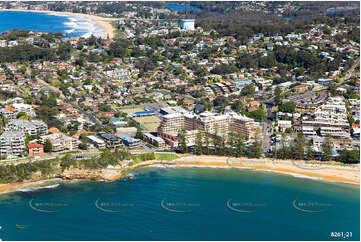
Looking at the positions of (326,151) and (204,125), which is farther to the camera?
(204,125)

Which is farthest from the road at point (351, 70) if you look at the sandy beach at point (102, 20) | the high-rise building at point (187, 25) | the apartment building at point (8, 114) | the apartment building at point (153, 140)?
the sandy beach at point (102, 20)

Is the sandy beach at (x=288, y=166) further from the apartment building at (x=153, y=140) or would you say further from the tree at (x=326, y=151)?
the apartment building at (x=153, y=140)

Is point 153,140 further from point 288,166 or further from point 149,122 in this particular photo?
point 288,166

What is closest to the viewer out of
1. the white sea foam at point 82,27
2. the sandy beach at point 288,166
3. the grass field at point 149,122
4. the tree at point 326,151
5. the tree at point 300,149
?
the sandy beach at point 288,166

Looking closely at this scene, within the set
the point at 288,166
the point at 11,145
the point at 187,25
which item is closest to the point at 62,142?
the point at 11,145

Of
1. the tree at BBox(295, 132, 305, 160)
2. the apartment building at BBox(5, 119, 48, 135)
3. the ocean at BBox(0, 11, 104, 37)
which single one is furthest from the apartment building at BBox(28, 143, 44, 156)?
the ocean at BBox(0, 11, 104, 37)

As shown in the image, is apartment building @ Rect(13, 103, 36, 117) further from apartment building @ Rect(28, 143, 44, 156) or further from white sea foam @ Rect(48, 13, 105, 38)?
white sea foam @ Rect(48, 13, 105, 38)
